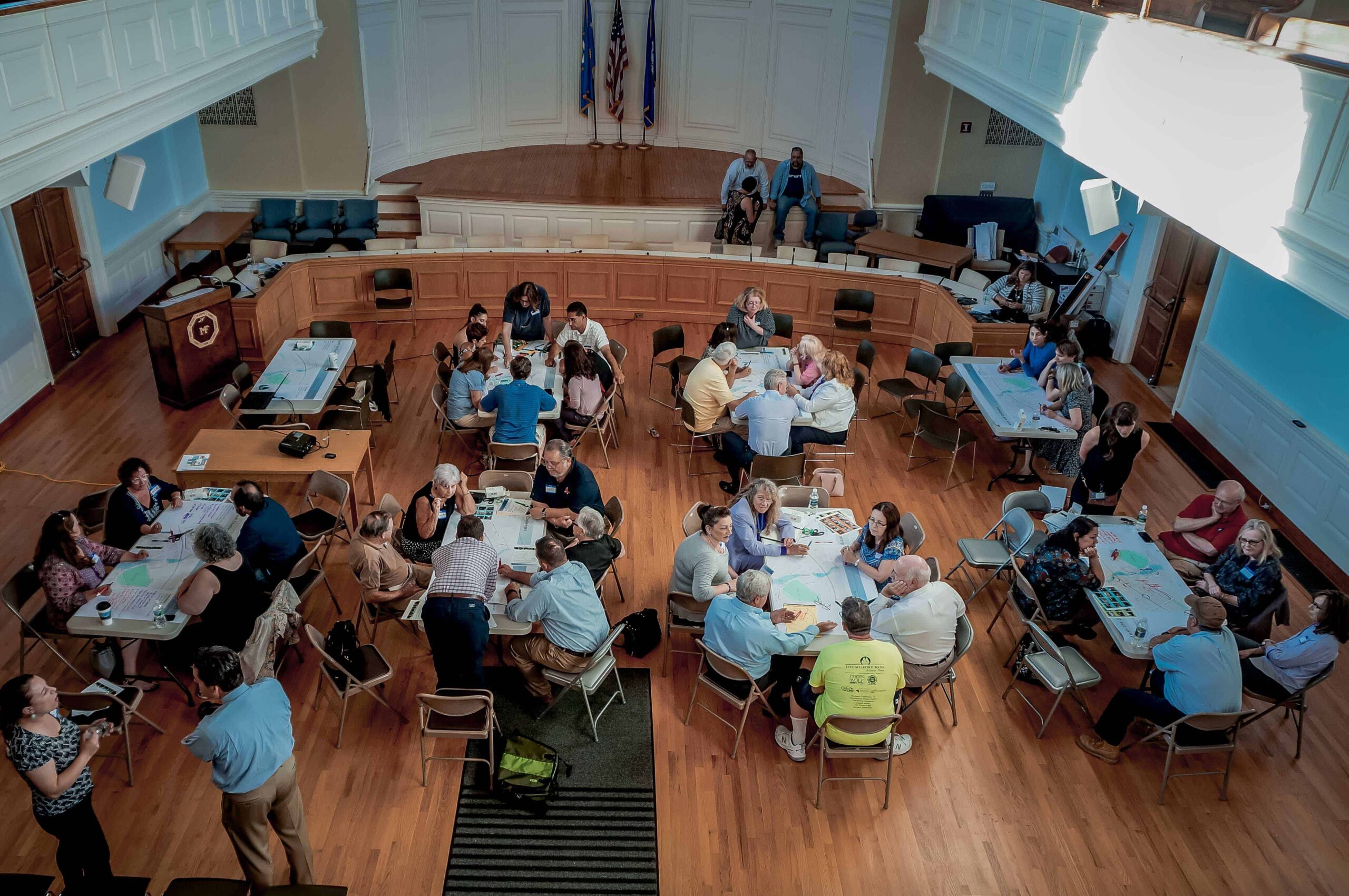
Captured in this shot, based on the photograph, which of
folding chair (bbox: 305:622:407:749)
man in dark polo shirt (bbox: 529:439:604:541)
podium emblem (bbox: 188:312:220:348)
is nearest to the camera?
folding chair (bbox: 305:622:407:749)

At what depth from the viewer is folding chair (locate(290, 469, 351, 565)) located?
275 inches

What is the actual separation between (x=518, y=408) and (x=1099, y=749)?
4.90m

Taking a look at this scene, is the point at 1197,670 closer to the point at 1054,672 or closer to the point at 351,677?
the point at 1054,672

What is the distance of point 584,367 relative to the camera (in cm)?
798

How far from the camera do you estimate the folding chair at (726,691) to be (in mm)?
5527

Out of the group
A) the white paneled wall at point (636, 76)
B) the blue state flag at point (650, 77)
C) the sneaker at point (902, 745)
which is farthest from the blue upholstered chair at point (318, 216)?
the sneaker at point (902, 745)

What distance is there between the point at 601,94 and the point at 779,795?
13267 millimetres

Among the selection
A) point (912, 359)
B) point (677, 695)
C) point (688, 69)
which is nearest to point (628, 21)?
point (688, 69)

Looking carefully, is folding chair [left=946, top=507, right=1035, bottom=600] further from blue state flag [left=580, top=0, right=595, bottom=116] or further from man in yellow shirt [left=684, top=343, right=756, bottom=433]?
blue state flag [left=580, top=0, right=595, bottom=116]

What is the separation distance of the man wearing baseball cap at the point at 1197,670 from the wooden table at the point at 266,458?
19.3 feet

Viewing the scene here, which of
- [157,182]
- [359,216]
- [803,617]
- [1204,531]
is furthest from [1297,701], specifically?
[157,182]

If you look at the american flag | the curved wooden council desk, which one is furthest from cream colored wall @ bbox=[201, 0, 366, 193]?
the american flag

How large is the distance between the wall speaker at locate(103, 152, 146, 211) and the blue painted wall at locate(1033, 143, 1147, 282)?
1002 centimetres

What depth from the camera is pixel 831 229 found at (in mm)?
13188
